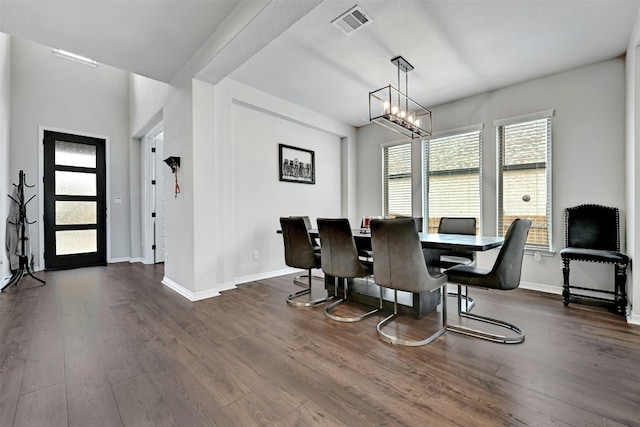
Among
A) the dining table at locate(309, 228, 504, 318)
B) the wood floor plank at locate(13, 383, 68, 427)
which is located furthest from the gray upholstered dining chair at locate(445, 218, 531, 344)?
the wood floor plank at locate(13, 383, 68, 427)

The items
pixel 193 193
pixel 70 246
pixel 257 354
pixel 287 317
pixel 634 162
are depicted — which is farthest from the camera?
pixel 70 246

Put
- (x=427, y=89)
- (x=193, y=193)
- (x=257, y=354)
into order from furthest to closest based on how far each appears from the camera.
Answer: (x=427, y=89) < (x=193, y=193) < (x=257, y=354)

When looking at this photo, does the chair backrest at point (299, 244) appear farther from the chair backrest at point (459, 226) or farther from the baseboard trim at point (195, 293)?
the chair backrest at point (459, 226)

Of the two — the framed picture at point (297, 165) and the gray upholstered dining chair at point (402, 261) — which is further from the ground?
the framed picture at point (297, 165)

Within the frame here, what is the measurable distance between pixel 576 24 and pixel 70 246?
26.2ft

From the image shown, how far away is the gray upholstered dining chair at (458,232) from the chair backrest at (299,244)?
4.95 feet

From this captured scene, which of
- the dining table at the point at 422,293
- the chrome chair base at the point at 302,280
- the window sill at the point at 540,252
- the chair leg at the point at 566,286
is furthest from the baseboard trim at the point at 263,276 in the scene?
the chair leg at the point at 566,286

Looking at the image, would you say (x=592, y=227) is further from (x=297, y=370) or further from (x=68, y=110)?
(x=68, y=110)

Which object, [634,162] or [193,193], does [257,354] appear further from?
[634,162]

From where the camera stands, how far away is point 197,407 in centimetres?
148

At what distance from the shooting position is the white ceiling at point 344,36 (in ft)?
7.84

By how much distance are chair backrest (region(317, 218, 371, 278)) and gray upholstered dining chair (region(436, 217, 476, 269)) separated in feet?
3.83

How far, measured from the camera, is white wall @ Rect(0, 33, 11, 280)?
13.1 ft

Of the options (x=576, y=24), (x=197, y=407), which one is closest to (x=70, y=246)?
(x=197, y=407)
